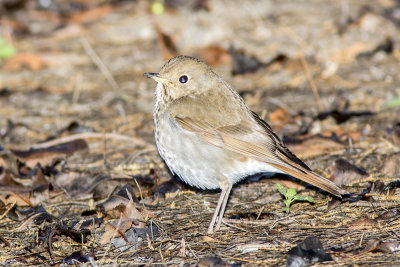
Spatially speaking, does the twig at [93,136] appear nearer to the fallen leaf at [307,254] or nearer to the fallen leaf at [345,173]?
the fallen leaf at [345,173]

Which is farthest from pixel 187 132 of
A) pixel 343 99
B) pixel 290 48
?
pixel 290 48

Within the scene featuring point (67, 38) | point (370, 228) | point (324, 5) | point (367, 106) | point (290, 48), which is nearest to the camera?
point (370, 228)

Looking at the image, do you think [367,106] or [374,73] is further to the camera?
[374,73]

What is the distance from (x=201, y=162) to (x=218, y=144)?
0.21m

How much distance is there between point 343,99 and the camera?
7.23 m

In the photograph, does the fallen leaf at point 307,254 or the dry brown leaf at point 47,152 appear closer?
the fallen leaf at point 307,254

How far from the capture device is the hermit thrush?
185 inches

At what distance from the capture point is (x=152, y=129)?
6855 mm

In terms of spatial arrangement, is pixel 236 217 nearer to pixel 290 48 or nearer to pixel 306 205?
pixel 306 205

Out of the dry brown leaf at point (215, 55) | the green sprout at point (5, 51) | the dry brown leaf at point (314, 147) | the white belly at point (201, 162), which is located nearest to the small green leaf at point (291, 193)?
the white belly at point (201, 162)

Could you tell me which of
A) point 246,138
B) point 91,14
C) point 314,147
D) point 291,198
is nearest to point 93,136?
point 246,138

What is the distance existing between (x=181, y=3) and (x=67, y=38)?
97.8 inches

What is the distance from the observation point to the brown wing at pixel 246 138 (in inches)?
182

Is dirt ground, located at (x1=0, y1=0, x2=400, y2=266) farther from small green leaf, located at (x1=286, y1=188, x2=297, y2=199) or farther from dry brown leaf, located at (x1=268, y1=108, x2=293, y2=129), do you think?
small green leaf, located at (x1=286, y1=188, x2=297, y2=199)
